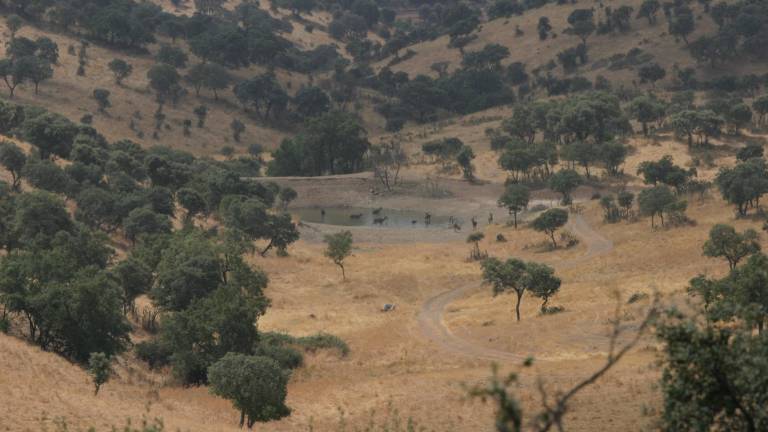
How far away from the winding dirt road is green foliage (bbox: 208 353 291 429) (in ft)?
56.5

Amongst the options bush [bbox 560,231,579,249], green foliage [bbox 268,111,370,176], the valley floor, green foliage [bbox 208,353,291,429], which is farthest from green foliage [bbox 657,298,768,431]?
green foliage [bbox 268,111,370,176]

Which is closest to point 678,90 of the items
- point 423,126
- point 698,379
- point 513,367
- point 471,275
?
point 423,126

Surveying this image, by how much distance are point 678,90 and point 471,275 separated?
106744mm

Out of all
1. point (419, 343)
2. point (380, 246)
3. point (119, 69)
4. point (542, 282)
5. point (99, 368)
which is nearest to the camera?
point (99, 368)

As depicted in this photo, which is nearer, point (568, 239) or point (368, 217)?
point (568, 239)

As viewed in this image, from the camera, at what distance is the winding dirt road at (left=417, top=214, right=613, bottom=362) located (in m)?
59.3

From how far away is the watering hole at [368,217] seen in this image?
12788cm

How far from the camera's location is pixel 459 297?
81938 mm

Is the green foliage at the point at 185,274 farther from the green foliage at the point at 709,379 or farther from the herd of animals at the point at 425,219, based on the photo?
the green foliage at the point at 709,379

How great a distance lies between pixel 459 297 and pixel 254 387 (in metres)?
40.4


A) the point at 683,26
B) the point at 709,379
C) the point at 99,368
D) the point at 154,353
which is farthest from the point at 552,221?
the point at 683,26

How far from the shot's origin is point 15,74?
6403 inches

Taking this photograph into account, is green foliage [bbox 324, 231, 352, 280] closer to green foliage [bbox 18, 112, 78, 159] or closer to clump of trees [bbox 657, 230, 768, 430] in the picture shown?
green foliage [bbox 18, 112, 78, 159]

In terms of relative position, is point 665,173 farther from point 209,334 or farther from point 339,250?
point 209,334
